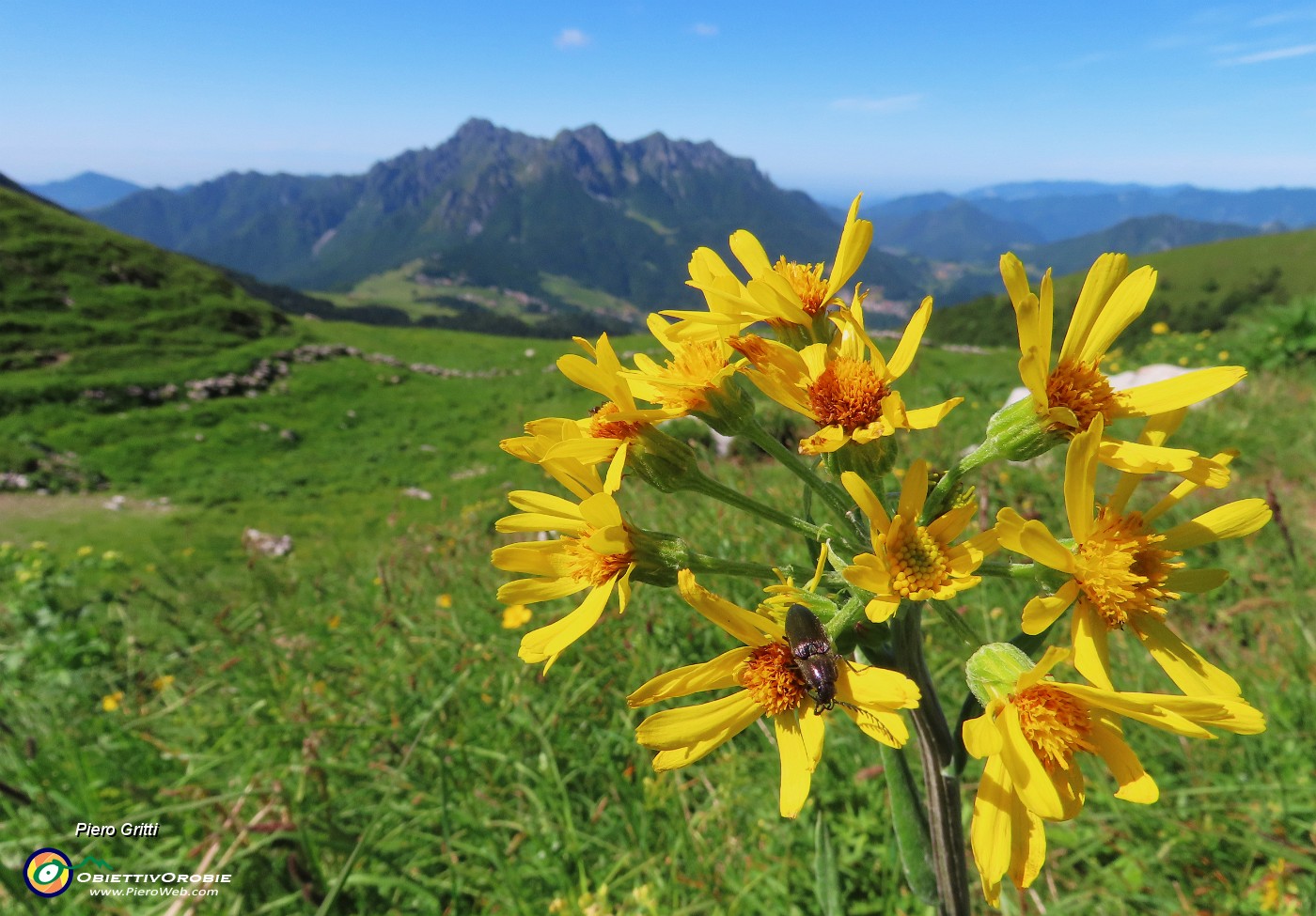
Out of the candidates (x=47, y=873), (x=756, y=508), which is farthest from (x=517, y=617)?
(x=756, y=508)

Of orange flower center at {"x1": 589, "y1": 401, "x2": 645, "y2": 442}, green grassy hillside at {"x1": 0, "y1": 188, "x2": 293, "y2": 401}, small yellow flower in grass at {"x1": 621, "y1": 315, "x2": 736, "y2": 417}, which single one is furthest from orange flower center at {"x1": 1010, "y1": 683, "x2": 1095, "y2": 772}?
green grassy hillside at {"x1": 0, "y1": 188, "x2": 293, "y2": 401}

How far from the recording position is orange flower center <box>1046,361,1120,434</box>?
171cm

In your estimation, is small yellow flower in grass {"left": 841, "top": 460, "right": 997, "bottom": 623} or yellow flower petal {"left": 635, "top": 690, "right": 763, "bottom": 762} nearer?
small yellow flower in grass {"left": 841, "top": 460, "right": 997, "bottom": 623}

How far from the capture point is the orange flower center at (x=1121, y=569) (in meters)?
1.44

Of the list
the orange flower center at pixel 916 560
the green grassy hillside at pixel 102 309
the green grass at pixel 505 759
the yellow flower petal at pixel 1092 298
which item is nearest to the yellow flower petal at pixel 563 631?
the green grass at pixel 505 759

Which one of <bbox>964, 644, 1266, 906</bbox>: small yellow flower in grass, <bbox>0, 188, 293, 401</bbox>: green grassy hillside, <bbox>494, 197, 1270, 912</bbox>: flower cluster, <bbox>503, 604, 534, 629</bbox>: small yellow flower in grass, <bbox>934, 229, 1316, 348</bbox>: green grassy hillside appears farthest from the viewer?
<bbox>934, 229, 1316, 348</bbox>: green grassy hillside

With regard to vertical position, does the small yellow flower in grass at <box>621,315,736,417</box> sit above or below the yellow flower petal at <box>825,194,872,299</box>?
below

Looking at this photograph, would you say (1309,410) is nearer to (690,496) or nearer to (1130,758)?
(690,496)

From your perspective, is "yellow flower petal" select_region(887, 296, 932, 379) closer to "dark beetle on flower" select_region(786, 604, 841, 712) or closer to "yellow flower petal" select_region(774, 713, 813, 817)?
"dark beetle on flower" select_region(786, 604, 841, 712)

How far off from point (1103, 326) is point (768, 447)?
2.99 ft

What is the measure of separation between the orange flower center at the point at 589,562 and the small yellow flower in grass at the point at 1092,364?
1.08m

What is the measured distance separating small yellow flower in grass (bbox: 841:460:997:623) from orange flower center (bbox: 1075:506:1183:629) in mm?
228

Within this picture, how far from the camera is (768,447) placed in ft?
6.08

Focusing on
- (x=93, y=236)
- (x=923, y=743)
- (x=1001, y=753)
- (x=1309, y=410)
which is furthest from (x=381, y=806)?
(x=93, y=236)
